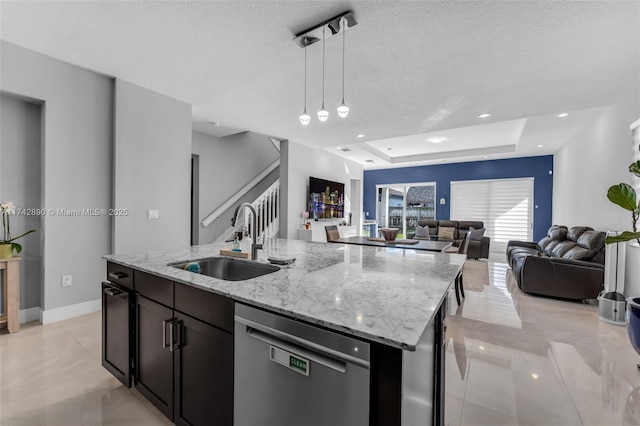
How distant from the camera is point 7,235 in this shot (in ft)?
9.14

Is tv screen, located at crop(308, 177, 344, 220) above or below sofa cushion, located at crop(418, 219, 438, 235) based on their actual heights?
above

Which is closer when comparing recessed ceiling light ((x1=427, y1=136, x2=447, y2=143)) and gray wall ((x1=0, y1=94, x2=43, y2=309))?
gray wall ((x1=0, y1=94, x2=43, y2=309))

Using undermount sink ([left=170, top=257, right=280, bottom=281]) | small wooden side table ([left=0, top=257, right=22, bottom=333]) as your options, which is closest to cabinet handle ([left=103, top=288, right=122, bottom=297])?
undermount sink ([left=170, top=257, right=280, bottom=281])

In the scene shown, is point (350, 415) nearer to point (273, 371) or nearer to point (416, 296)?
point (273, 371)

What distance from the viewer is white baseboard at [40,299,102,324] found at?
2.87 meters

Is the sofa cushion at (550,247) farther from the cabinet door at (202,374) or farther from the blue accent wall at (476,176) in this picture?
the cabinet door at (202,374)

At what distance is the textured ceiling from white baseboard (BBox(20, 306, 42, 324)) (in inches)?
101

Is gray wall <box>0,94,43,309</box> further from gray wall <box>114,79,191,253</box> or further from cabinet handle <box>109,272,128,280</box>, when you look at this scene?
cabinet handle <box>109,272,128,280</box>

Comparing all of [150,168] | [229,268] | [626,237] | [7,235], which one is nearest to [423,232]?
[626,237]

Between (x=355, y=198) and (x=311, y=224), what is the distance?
3271 mm

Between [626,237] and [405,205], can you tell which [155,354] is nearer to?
[626,237]

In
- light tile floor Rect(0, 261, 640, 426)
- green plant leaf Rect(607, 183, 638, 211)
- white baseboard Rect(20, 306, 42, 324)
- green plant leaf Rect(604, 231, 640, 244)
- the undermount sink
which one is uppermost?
green plant leaf Rect(607, 183, 638, 211)

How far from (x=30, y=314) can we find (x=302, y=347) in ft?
11.7

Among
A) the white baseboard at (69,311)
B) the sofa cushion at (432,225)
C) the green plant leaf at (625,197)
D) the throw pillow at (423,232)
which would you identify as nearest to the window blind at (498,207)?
the sofa cushion at (432,225)
